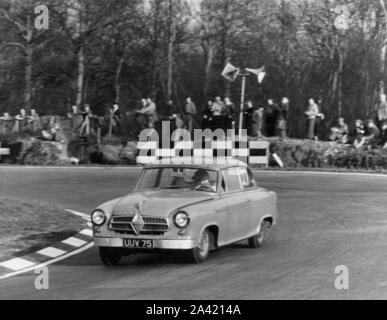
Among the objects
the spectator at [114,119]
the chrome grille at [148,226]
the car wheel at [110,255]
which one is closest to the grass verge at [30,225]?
the car wheel at [110,255]

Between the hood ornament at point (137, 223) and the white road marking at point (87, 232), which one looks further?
the white road marking at point (87, 232)

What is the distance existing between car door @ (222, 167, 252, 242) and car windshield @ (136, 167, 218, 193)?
0.28 m

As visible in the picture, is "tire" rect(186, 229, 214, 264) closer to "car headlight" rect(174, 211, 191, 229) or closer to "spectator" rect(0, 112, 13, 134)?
"car headlight" rect(174, 211, 191, 229)

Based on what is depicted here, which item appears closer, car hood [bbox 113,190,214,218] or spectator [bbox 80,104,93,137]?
car hood [bbox 113,190,214,218]

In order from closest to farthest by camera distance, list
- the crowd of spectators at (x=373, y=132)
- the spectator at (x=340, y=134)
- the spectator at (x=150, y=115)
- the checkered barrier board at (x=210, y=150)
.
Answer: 1. the checkered barrier board at (x=210, y=150)
2. the crowd of spectators at (x=373, y=132)
3. the spectator at (x=340, y=134)
4. the spectator at (x=150, y=115)

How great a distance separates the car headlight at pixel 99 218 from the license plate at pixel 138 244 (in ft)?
1.66

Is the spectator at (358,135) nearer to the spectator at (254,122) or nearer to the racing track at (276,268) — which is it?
the spectator at (254,122)

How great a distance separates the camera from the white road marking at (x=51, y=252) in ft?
39.3

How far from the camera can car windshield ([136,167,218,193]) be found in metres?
11.8

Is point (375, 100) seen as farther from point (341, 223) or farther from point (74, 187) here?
point (341, 223)

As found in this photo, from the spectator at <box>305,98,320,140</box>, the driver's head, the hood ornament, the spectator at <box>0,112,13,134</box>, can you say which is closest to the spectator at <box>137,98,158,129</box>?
the spectator at <box>305,98,320,140</box>

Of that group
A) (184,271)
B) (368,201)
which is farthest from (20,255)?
(368,201)

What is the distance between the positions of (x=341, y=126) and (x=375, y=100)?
735 centimetres

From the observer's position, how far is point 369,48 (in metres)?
38.0
